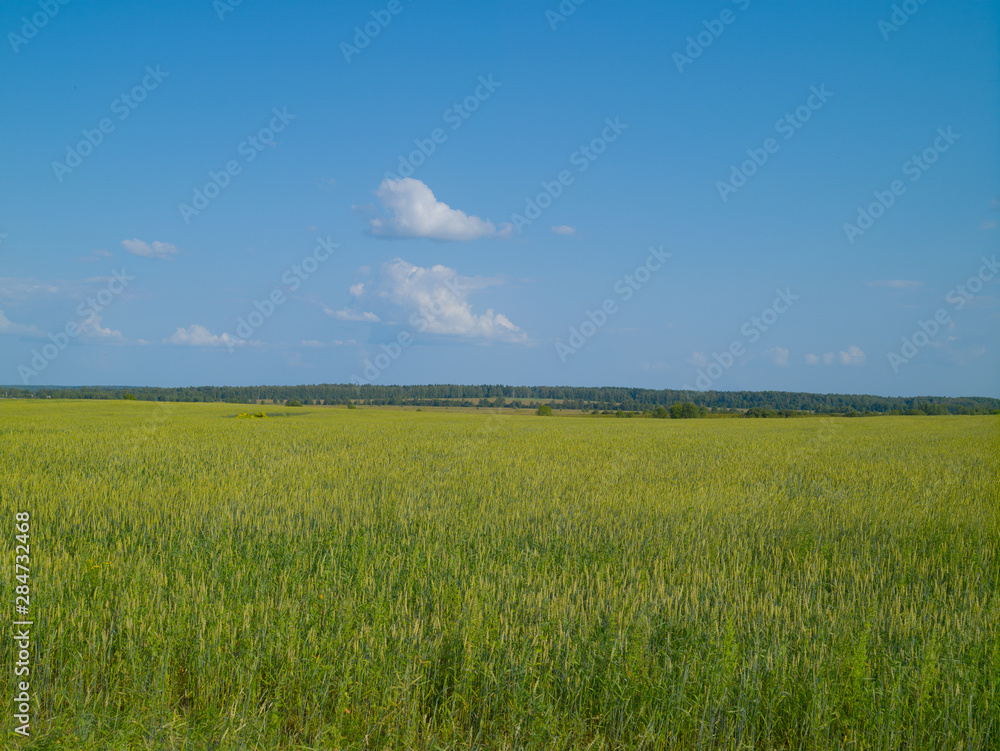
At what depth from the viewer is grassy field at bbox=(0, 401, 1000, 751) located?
343cm

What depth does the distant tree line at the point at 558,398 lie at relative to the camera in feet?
295

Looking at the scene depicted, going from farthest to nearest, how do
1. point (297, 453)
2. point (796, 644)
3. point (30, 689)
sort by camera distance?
1. point (297, 453)
2. point (796, 644)
3. point (30, 689)

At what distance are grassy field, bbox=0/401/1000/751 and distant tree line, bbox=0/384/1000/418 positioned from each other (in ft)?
256

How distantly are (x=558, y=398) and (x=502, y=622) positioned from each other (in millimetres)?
Answer: 136550

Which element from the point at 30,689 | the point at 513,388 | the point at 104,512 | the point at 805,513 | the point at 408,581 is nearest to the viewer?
the point at 30,689

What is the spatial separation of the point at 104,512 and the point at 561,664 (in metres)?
7.29

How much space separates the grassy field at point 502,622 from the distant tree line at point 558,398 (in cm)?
7813

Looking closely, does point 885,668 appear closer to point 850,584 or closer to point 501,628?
point 850,584

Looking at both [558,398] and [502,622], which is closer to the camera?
[502,622]

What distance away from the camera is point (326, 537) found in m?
6.98

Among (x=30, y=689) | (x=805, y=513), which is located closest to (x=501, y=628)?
(x=30, y=689)

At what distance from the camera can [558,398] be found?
460 ft

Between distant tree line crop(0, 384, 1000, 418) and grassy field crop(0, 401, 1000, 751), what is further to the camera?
distant tree line crop(0, 384, 1000, 418)

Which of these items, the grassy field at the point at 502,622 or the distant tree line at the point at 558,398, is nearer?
the grassy field at the point at 502,622
